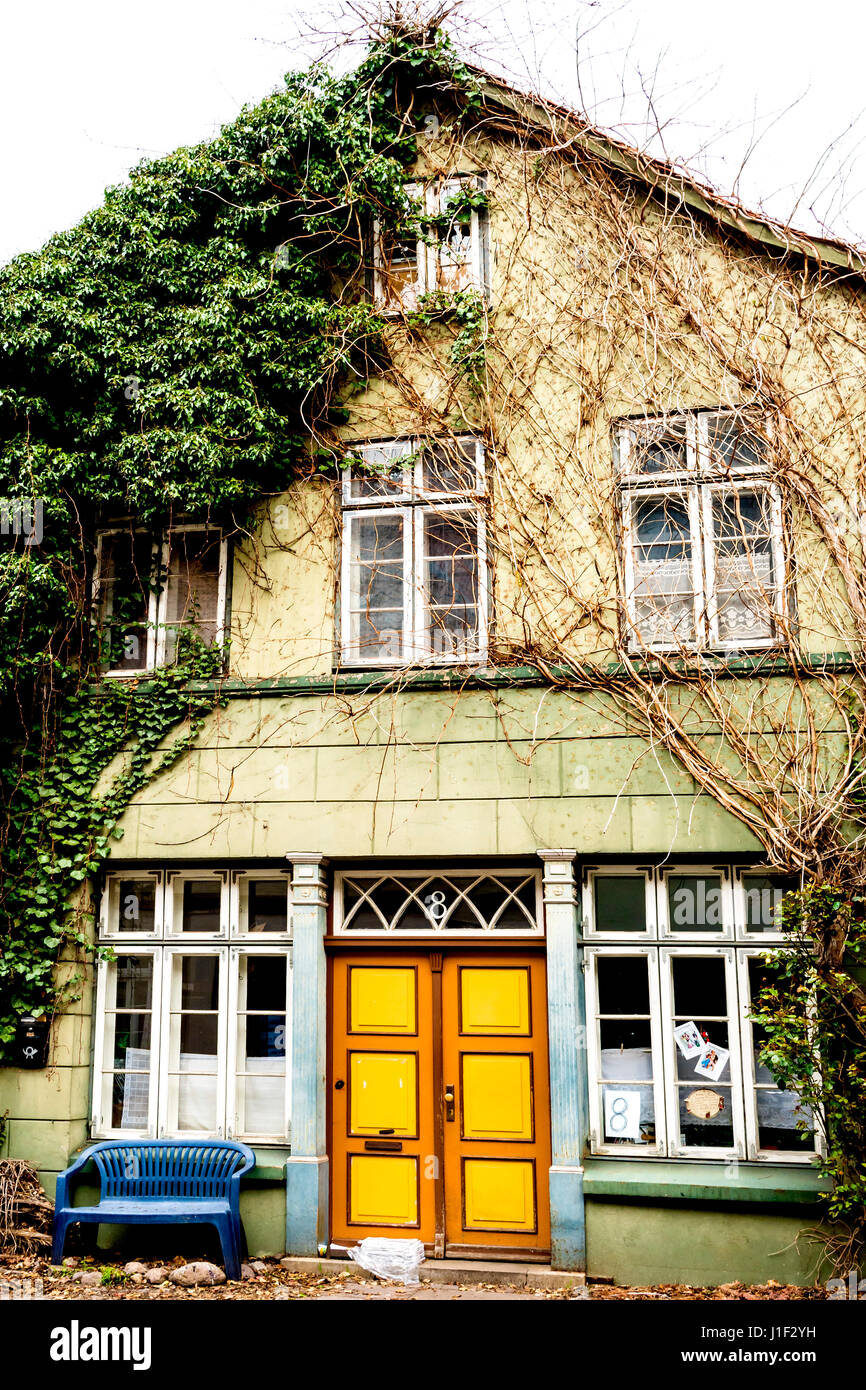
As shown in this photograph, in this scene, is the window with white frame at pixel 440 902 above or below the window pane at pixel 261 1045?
above

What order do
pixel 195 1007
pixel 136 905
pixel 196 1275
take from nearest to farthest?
pixel 196 1275, pixel 195 1007, pixel 136 905

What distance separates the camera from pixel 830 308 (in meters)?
8.46

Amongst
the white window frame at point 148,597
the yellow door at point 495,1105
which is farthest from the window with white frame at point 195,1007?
the white window frame at point 148,597

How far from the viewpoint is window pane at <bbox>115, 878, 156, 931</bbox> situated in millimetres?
8922

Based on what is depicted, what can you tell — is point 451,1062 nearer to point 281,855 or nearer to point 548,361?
point 281,855

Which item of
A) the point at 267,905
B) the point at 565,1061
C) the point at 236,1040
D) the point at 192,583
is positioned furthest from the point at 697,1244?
the point at 192,583

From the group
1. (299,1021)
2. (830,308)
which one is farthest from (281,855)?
(830,308)

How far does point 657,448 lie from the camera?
8.69 m

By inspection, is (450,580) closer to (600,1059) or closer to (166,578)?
(166,578)

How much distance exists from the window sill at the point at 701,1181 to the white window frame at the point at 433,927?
1.69m

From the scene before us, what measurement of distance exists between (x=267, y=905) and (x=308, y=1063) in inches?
49.4

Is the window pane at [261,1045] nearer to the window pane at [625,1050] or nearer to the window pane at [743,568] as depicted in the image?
the window pane at [625,1050]

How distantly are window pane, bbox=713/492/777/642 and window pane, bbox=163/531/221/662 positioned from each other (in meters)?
4.04

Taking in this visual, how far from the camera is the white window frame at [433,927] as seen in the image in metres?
8.30
